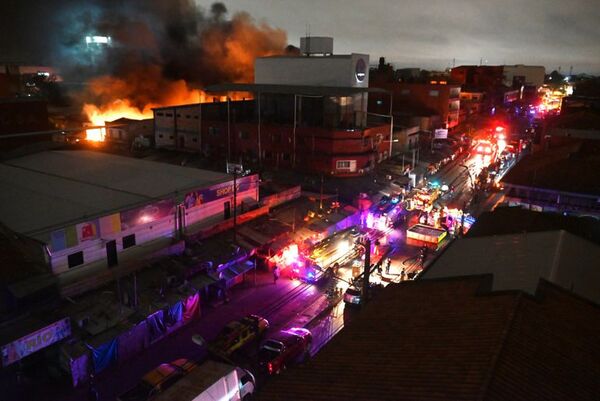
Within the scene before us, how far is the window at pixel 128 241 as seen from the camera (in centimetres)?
1995

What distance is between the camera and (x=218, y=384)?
43.0ft

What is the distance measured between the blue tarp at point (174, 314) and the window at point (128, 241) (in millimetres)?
3962

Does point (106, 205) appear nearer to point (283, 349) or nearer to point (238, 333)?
point (238, 333)

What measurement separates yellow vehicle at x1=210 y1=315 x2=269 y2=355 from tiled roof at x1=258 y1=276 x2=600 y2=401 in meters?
7.22

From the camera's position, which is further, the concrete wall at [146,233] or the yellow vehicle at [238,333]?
the concrete wall at [146,233]

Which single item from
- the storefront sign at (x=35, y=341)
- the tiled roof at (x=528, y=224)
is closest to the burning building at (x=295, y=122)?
the tiled roof at (x=528, y=224)

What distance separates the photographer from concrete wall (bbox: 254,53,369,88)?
4088 centimetres

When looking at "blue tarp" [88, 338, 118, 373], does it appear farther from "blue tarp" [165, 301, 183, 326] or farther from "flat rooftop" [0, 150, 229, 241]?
"flat rooftop" [0, 150, 229, 241]

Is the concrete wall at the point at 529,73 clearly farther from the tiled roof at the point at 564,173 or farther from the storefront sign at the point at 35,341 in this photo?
the storefront sign at the point at 35,341

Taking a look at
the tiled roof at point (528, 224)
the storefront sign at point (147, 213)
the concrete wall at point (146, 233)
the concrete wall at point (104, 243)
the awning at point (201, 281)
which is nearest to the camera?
the tiled roof at point (528, 224)

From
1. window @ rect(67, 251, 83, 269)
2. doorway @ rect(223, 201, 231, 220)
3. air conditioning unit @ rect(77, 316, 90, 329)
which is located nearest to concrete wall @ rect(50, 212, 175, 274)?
window @ rect(67, 251, 83, 269)

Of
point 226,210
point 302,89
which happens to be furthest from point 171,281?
point 302,89

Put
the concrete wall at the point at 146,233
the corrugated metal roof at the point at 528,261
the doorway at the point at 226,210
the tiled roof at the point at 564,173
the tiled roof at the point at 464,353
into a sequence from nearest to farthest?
the tiled roof at the point at 464,353 → the corrugated metal roof at the point at 528,261 → the concrete wall at the point at 146,233 → the tiled roof at the point at 564,173 → the doorway at the point at 226,210

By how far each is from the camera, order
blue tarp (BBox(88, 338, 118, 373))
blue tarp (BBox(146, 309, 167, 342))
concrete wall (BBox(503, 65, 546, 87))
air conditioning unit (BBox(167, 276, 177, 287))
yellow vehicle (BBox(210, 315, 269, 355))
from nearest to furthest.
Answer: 1. blue tarp (BBox(88, 338, 118, 373))
2. yellow vehicle (BBox(210, 315, 269, 355))
3. blue tarp (BBox(146, 309, 167, 342))
4. air conditioning unit (BBox(167, 276, 177, 287))
5. concrete wall (BBox(503, 65, 546, 87))
